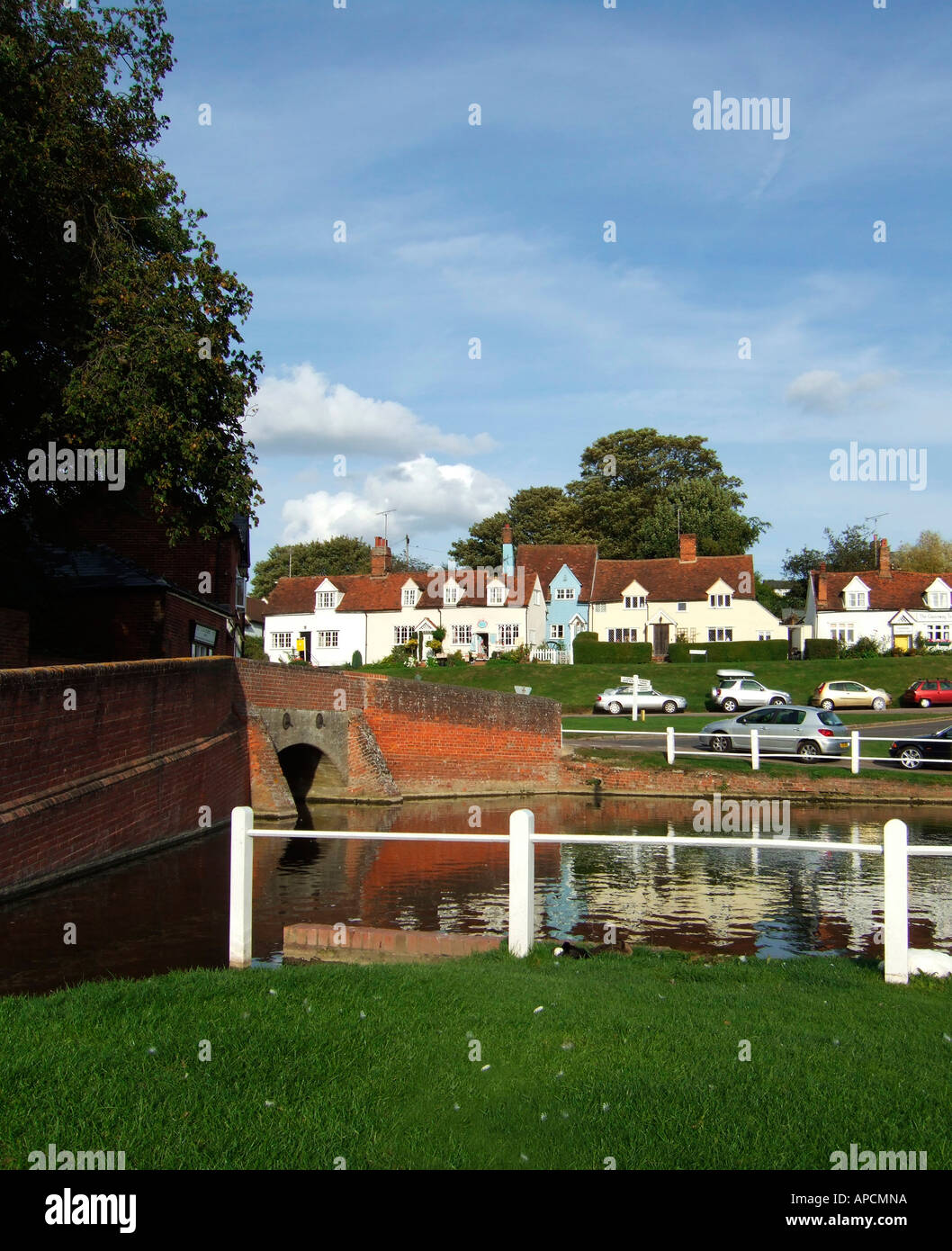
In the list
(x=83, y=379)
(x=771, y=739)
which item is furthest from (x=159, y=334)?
(x=771, y=739)

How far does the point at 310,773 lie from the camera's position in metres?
27.8

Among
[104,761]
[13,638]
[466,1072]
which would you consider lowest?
[466,1072]

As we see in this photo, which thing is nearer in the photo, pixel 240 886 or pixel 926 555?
pixel 240 886

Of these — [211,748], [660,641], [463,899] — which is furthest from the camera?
[660,641]

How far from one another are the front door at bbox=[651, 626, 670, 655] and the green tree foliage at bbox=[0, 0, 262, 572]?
48.3 m

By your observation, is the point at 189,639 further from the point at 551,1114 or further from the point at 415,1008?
the point at 551,1114

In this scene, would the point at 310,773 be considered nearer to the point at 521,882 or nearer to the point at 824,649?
the point at 521,882

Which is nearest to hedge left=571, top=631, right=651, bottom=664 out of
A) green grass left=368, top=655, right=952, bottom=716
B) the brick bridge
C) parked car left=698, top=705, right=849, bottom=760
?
green grass left=368, top=655, right=952, bottom=716

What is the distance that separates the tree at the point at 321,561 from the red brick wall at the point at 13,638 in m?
81.0

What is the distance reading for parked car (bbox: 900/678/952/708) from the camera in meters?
44.3

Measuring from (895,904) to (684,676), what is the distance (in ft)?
154

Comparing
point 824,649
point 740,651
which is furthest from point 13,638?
point 824,649

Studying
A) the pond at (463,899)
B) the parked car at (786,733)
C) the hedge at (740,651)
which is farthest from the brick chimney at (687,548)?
the pond at (463,899)

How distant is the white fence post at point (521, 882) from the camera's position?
769 centimetres
